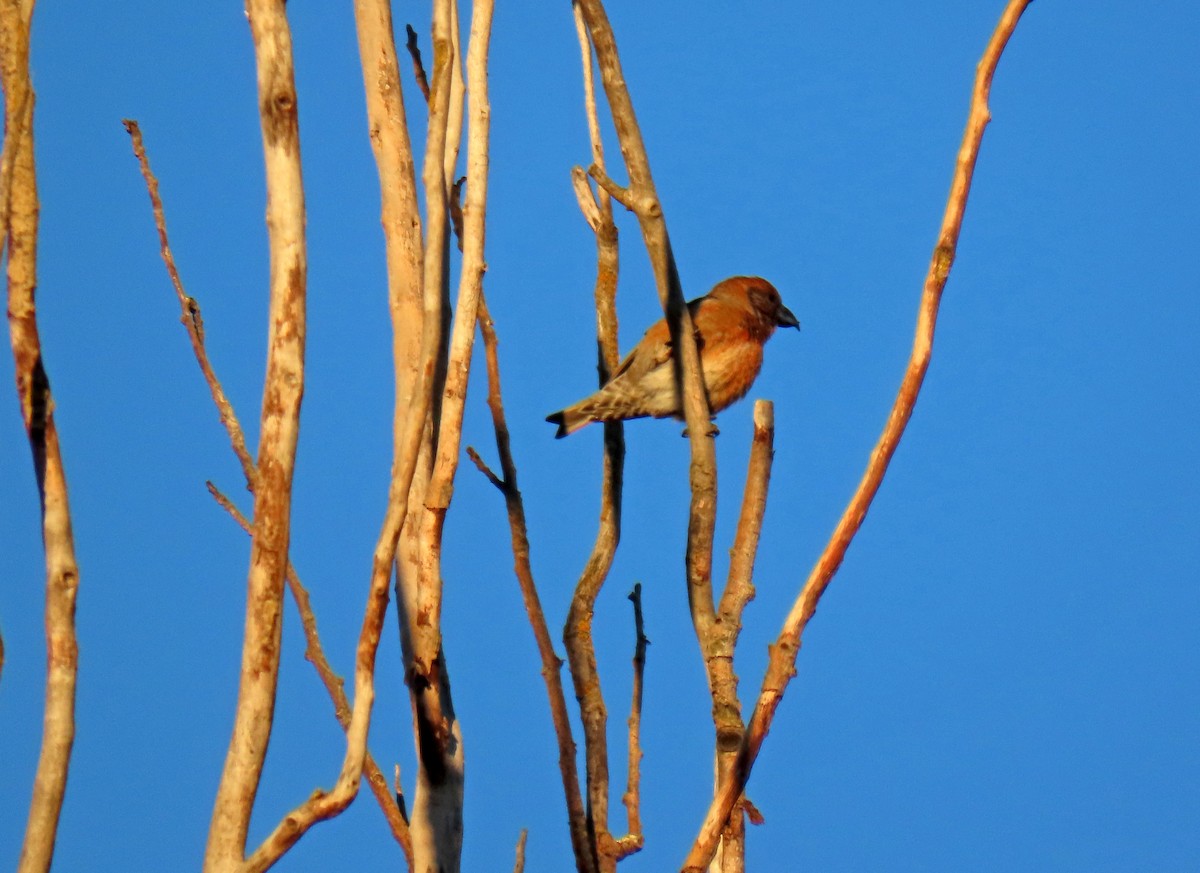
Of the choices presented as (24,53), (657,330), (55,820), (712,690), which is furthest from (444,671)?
(657,330)

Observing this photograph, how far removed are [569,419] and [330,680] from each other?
2.37 m

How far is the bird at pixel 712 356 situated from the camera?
5.09 meters

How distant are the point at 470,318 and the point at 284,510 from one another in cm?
54

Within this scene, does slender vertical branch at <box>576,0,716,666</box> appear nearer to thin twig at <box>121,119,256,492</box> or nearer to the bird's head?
thin twig at <box>121,119,256,492</box>

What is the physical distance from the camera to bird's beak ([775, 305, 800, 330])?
235 inches

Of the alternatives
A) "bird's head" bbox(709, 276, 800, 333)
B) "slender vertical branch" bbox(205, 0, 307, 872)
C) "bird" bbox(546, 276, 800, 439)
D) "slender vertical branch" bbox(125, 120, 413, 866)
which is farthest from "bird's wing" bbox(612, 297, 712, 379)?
"slender vertical branch" bbox(205, 0, 307, 872)

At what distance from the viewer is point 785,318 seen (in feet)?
19.7

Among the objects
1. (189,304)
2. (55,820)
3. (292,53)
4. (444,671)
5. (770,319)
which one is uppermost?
(770,319)

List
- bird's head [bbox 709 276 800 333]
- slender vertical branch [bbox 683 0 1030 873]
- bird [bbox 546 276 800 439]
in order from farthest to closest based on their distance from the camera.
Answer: bird's head [bbox 709 276 800 333] → bird [bbox 546 276 800 439] → slender vertical branch [bbox 683 0 1030 873]

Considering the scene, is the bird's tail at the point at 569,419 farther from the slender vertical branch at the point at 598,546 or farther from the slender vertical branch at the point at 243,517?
the slender vertical branch at the point at 243,517

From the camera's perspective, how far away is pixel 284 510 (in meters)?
1.79

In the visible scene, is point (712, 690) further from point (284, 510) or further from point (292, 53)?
point (292, 53)

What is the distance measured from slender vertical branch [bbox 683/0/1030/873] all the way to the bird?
2.35m

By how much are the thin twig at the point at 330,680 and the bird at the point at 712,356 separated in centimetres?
179
